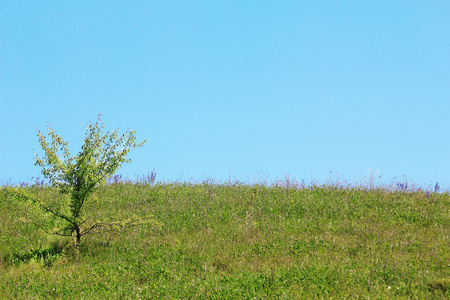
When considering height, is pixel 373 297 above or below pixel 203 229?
below

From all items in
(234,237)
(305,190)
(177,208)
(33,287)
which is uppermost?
(305,190)

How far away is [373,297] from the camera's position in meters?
7.02

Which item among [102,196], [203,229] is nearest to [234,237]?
[203,229]

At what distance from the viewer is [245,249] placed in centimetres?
1001

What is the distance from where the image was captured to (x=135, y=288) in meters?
7.94

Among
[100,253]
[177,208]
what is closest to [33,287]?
[100,253]

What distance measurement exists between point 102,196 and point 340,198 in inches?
371

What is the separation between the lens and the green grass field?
7742 millimetres

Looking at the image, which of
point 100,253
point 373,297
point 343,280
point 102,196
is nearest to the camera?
point 373,297

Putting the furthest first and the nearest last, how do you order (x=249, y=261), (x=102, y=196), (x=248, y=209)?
(x=102, y=196) < (x=248, y=209) < (x=249, y=261)

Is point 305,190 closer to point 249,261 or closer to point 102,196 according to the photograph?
point 249,261

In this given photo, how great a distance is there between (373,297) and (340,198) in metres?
7.43

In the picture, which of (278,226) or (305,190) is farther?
(305,190)

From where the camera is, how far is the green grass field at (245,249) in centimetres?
774
